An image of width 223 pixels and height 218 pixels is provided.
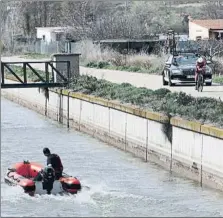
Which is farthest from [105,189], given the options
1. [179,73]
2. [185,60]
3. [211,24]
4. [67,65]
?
[211,24]

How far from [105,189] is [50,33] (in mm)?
55698

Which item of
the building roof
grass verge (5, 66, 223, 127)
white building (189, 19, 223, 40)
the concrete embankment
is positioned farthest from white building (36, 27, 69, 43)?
grass verge (5, 66, 223, 127)

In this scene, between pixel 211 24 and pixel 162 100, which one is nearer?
pixel 162 100

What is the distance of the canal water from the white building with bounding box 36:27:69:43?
43.7 metres

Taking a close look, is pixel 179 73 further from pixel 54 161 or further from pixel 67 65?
pixel 54 161

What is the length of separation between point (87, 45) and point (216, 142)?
3426 cm

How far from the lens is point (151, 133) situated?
2248 cm

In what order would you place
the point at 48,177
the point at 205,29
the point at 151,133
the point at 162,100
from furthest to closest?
1. the point at 205,29
2. the point at 162,100
3. the point at 151,133
4. the point at 48,177

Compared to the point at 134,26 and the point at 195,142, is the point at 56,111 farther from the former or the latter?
the point at 134,26

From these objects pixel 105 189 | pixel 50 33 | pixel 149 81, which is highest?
pixel 149 81

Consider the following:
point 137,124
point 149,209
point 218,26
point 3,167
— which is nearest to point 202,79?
point 137,124

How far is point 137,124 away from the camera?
23.9m

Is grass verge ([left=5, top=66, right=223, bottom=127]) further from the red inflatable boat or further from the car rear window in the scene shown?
the red inflatable boat

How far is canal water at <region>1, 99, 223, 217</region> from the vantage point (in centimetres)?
1664
